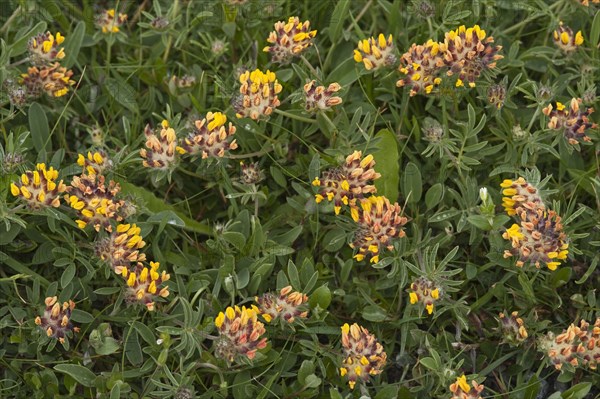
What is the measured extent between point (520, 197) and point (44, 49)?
89.6 inches

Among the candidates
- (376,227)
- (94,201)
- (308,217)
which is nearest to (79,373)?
(94,201)

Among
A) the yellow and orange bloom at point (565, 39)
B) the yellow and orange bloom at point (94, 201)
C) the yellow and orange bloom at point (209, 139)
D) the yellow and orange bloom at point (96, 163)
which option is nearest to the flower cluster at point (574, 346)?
the yellow and orange bloom at point (565, 39)

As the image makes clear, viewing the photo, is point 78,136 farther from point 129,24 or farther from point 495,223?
point 495,223

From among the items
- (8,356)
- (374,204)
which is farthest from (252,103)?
(8,356)

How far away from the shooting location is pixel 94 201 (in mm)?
3654

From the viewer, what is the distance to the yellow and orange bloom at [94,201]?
3.66 m

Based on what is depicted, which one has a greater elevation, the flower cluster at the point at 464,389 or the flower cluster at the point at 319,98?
the flower cluster at the point at 319,98

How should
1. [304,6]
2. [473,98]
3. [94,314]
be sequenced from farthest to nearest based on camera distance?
[304,6], [473,98], [94,314]

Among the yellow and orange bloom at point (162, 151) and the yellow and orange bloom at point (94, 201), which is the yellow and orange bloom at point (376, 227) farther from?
the yellow and orange bloom at point (94, 201)

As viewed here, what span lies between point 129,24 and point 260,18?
0.76 meters

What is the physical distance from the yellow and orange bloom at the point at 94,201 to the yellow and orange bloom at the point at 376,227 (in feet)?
3.33

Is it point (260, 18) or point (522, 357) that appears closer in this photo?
point (522, 357)

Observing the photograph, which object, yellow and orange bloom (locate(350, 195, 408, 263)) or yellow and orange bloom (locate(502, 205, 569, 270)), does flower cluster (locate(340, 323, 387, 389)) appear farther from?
yellow and orange bloom (locate(502, 205, 569, 270))

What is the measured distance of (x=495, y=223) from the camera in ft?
12.0
